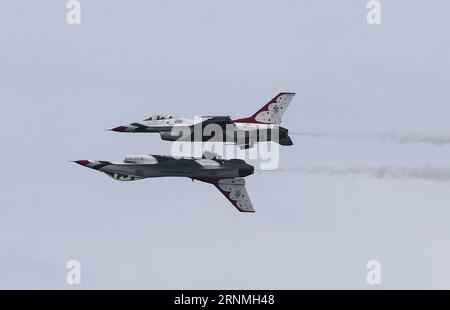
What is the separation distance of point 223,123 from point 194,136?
3.28 metres

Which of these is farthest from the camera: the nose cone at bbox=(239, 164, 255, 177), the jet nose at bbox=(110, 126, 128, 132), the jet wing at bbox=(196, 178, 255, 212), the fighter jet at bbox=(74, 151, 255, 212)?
the jet wing at bbox=(196, 178, 255, 212)

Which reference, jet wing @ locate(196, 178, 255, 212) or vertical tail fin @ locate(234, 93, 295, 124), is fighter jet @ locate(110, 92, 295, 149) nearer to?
vertical tail fin @ locate(234, 93, 295, 124)

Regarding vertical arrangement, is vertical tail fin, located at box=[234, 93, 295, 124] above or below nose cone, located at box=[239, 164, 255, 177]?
above

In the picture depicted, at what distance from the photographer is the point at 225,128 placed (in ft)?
436

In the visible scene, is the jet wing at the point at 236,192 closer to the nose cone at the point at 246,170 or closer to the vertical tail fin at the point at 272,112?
the nose cone at the point at 246,170

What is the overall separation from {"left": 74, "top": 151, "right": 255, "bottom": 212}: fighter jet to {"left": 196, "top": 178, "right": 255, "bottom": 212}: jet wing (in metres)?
0.74

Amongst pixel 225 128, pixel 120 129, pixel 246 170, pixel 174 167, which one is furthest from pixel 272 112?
pixel 120 129

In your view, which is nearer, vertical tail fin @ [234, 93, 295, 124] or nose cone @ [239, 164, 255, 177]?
nose cone @ [239, 164, 255, 177]

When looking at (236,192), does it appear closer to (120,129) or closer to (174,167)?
(174,167)

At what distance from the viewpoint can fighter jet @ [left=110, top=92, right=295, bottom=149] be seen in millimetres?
132950

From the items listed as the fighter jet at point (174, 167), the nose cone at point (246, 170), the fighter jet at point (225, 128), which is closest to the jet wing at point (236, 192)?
the fighter jet at point (174, 167)

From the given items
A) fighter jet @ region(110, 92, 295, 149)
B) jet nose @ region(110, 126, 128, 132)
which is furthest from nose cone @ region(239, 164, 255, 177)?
jet nose @ region(110, 126, 128, 132)
